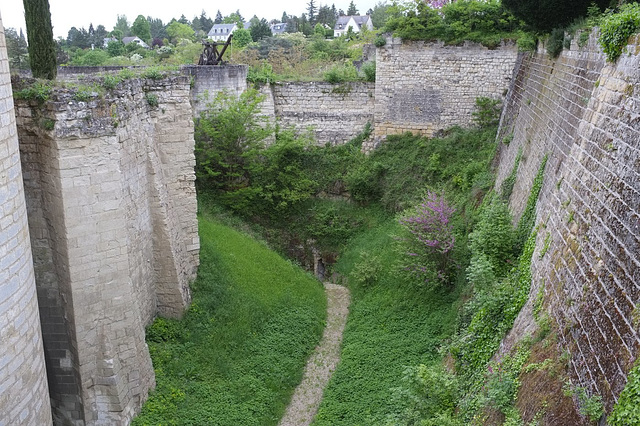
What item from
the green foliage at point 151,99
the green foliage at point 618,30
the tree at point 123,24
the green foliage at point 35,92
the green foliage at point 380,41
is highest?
Result: the green foliage at point 618,30

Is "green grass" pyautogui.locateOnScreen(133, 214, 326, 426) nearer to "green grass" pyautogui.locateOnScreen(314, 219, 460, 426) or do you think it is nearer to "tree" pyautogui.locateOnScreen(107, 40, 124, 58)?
"green grass" pyautogui.locateOnScreen(314, 219, 460, 426)

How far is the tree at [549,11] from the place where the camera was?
11.6 meters

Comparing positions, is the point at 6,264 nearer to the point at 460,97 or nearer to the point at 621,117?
the point at 621,117

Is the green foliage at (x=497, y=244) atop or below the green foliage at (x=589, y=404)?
below

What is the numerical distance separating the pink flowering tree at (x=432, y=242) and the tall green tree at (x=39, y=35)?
318 inches

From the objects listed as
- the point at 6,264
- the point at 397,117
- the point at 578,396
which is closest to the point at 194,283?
the point at 6,264

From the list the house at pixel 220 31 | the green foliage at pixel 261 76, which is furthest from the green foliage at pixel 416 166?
the house at pixel 220 31

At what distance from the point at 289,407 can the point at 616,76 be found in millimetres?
8072

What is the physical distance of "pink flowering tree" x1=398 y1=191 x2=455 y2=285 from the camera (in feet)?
40.9

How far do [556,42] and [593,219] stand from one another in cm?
664

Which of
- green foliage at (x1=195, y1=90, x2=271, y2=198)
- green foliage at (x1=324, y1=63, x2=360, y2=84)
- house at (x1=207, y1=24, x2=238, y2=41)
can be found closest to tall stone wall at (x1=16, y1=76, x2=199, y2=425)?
green foliage at (x1=195, y1=90, x2=271, y2=198)

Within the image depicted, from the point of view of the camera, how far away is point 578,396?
511cm

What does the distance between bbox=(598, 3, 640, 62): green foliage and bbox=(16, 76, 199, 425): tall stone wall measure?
7.45 metres

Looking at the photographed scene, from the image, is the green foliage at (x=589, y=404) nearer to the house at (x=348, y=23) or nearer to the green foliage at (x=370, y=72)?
the green foliage at (x=370, y=72)
